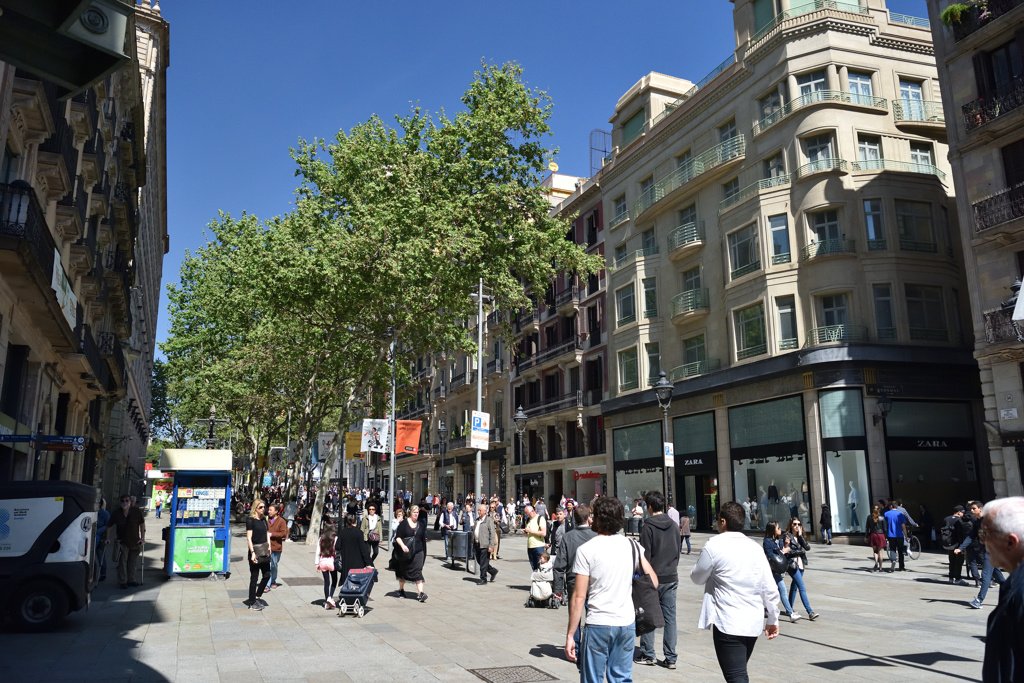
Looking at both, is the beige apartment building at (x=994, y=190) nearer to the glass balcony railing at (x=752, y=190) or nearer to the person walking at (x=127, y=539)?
the glass balcony railing at (x=752, y=190)

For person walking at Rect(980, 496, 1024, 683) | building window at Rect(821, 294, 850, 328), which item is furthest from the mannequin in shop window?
person walking at Rect(980, 496, 1024, 683)

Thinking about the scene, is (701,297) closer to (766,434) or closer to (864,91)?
(766,434)

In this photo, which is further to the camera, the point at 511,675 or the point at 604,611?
the point at 511,675

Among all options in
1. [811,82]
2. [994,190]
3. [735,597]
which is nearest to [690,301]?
[811,82]

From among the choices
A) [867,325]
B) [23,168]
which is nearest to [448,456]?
[867,325]

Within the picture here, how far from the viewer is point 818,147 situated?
97.0 feet

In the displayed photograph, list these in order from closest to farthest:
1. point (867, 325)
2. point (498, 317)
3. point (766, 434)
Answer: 1. point (867, 325)
2. point (766, 434)
3. point (498, 317)

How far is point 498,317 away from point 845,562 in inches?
1348

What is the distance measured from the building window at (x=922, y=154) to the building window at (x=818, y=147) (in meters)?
3.60

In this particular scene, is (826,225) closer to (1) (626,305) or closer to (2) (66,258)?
(1) (626,305)

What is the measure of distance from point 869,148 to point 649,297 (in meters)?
12.0

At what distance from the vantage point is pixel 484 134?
30.0m

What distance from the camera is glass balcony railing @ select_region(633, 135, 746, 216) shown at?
32812 mm

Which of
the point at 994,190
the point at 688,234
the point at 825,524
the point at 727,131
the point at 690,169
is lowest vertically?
the point at 825,524
